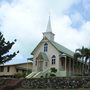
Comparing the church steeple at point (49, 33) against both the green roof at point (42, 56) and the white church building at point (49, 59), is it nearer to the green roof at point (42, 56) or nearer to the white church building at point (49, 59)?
the white church building at point (49, 59)

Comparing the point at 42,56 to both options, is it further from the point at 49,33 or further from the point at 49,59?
the point at 49,33

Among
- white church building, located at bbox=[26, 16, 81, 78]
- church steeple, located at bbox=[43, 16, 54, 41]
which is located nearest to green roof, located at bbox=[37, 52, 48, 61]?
white church building, located at bbox=[26, 16, 81, 78]

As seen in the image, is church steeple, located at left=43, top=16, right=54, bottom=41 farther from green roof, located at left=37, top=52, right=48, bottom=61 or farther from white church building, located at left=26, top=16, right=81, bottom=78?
green roof, located at left=37, top=52, right=48, bottom=61

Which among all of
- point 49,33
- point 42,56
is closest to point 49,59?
point 42,56

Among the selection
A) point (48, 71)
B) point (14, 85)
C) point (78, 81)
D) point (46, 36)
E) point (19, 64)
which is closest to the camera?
point (78, 81)

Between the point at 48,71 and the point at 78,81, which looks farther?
the point at 48,71

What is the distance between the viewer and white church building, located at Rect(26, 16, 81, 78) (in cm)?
5584

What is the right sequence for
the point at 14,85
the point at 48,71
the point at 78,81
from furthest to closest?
the point at 48,71 → the point at 14,85 → the point at 78,81

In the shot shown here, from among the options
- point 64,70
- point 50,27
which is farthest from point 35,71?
point 50,27

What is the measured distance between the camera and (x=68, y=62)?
59875mm

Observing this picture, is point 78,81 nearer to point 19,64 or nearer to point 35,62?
point 35,62

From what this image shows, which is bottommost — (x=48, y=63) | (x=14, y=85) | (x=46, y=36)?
(x=14, y=85)

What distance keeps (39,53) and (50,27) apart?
7.16 metres

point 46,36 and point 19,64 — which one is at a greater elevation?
point 46,36
